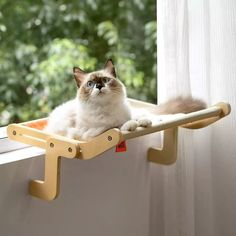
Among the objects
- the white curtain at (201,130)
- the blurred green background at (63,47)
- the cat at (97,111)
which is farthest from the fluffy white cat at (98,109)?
the blurred green background at (63,47)

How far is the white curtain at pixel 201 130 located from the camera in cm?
140

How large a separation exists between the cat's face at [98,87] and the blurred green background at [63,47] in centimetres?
97

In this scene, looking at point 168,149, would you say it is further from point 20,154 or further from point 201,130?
point 20,154

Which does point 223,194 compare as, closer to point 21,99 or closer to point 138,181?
point 138,181

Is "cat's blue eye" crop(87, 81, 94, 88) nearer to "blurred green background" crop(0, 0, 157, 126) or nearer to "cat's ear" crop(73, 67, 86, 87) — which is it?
"cat's ear" crop(73, 67, 86, 87)

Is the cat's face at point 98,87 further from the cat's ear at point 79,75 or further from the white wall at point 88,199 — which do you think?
the white wall at point 88,199

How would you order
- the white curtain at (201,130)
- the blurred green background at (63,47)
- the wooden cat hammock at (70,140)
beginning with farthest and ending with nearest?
the blurred green background at (63,47) < the white curtain at (201,130) < the wooden cat hammock at (70,140)

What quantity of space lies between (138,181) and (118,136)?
1.66 feet

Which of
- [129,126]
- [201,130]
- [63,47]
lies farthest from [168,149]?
[63,47]

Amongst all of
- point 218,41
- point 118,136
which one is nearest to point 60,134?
point 118,136

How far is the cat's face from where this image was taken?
1162 mm

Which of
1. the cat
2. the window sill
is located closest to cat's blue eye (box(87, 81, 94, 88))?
the cat

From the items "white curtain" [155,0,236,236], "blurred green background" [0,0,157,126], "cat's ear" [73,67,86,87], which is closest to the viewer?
"cat's ear" [73,67,86,87]

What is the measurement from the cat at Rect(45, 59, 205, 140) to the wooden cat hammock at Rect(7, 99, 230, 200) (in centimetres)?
5
